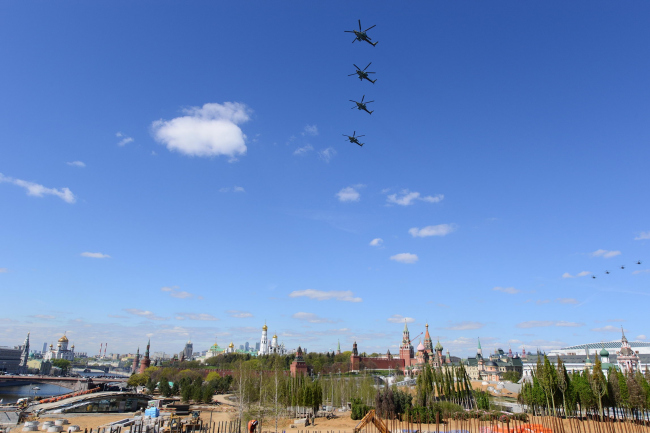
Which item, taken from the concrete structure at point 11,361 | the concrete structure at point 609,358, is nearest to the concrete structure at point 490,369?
the concrete structure at point 609,358

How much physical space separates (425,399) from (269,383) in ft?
95.4

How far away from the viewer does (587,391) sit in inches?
2132

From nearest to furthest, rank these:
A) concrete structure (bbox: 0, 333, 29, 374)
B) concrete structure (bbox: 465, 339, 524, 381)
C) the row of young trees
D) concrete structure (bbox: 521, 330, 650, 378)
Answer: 1. the row of young trees
2. concrete structure (bbox: 521, 330, 650, 378)
3. concrete structure (bbox: 465, 339, 524, 381)
4. concrete structure (bbox: 0, 333, 29, 374)

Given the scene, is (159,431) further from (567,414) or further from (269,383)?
(567,414)

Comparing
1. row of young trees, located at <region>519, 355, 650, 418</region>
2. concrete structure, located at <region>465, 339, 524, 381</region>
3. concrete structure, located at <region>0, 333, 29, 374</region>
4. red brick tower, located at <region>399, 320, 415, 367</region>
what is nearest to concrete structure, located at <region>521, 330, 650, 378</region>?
row of young trees, located at <region>519, 355, 650, 418</region>

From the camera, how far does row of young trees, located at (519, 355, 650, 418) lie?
50.7m

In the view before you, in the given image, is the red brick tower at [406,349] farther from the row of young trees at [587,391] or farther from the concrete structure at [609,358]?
the row of young trees at [587,391]

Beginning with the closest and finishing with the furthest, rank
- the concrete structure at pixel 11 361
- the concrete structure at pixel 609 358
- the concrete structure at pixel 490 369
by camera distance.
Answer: the concrete structure at pixel 609 358 < the concrete structure at pixel 490 369 < the concrete structure at pixel 11 361

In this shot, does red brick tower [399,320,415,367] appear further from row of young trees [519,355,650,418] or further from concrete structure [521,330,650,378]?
row of young trees [519,355,650,418]

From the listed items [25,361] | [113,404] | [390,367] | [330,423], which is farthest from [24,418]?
[25,361]

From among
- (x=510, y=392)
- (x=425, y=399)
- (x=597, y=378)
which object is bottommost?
(x=510, y=392)

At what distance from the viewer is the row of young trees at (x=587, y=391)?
5066 cm

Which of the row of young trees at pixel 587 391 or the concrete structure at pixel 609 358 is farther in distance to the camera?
the concrete structure at pixel 609 358

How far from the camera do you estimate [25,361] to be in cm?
19562
